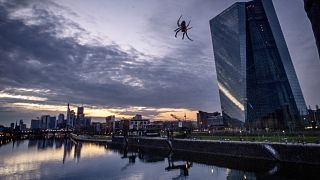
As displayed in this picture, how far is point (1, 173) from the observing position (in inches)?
2287

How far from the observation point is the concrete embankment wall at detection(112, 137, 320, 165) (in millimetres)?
50409

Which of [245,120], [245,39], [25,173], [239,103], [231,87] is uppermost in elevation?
[245,39]

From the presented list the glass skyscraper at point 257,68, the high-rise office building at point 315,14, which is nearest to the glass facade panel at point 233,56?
the glass skyscraper at point 257,68

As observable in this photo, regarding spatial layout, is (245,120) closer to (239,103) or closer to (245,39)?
(239,103)

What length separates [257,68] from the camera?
187 meters

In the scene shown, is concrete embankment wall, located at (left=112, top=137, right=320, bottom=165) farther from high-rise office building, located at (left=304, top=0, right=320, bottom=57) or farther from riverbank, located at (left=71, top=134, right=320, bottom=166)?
high-rise office building, located at (left=304, top=0, right=320, bottom=57)

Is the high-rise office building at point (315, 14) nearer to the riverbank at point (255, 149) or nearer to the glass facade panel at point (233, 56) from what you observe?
the riverbank at point (255, 149)

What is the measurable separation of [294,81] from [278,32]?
36.9 metres

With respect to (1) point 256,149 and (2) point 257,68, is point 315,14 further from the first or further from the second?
(2) point 257,68

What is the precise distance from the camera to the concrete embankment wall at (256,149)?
165 ft

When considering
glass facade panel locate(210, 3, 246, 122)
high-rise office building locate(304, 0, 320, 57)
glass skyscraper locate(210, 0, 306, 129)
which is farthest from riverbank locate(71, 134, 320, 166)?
glass skyscraper locate(210, 0, 306, 129)

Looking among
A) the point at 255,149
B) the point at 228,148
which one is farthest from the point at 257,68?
the point at 255,149

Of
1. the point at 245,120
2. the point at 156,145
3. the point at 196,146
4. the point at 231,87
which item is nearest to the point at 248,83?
the point at 231,87

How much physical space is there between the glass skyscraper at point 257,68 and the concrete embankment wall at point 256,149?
98762 mm
